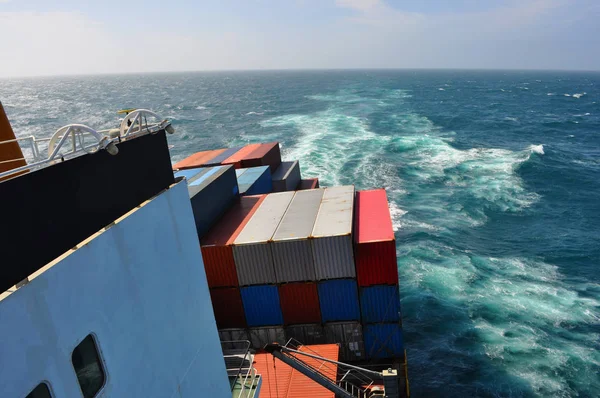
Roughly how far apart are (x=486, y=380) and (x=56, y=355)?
26518 mm

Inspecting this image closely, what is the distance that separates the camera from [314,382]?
18.6 metres

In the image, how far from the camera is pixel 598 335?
27.5 metres

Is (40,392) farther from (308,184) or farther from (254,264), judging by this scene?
(308,184)

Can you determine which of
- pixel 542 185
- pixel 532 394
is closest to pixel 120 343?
pixel 532 394

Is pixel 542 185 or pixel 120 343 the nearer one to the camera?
pixel 120 343

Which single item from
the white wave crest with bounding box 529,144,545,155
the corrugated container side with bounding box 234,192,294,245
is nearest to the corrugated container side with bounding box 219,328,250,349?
the corrugated container side with bounding box 234,192,294,245

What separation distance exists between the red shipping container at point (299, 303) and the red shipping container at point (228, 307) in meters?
2.34

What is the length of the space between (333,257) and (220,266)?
600cm

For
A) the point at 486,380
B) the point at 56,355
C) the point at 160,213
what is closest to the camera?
the point at 56,355

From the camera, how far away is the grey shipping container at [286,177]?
120 feet

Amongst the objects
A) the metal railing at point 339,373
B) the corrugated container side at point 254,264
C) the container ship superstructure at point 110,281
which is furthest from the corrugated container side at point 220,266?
the container ship superstructure at point 110,281

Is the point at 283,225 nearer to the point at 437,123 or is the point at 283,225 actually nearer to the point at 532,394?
the point at 532,394

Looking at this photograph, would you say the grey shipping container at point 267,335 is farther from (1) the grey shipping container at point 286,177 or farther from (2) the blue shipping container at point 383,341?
(1) the grey shipping container at point 286,177

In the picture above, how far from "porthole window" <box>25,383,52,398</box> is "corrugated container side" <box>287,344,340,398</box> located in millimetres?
13162
